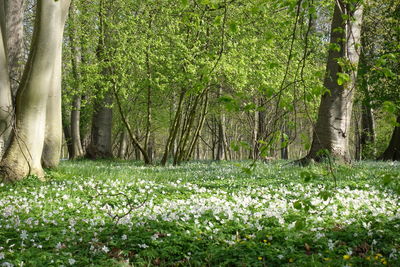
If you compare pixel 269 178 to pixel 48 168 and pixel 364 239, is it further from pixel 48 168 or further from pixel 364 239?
pixel 48 168

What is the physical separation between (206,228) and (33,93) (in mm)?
5637

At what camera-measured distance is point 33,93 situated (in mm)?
8562

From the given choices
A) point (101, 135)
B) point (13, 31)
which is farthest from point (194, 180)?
point (101, 135)

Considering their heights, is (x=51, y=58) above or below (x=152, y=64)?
below

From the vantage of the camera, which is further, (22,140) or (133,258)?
(22,140)

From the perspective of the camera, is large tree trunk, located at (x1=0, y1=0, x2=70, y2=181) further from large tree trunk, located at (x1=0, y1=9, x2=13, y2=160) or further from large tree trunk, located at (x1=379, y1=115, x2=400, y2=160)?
large tree trunk, located at (x1=379, y1=115, x2=400, y2=160)

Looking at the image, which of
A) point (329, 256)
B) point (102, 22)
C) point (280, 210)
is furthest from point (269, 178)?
point (102, 22)

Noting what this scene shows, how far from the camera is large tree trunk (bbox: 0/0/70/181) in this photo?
8.51 metres

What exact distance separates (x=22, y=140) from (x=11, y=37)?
23.6ft

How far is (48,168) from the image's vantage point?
10266mm

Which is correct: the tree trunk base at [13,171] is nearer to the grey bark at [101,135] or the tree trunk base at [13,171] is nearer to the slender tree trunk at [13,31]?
the slender tree trunk at [13,31]

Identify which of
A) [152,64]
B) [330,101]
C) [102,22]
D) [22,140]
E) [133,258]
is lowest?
[133,258]

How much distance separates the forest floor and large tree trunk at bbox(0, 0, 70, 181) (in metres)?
1.18

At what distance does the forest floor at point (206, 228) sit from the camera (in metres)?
4.00
